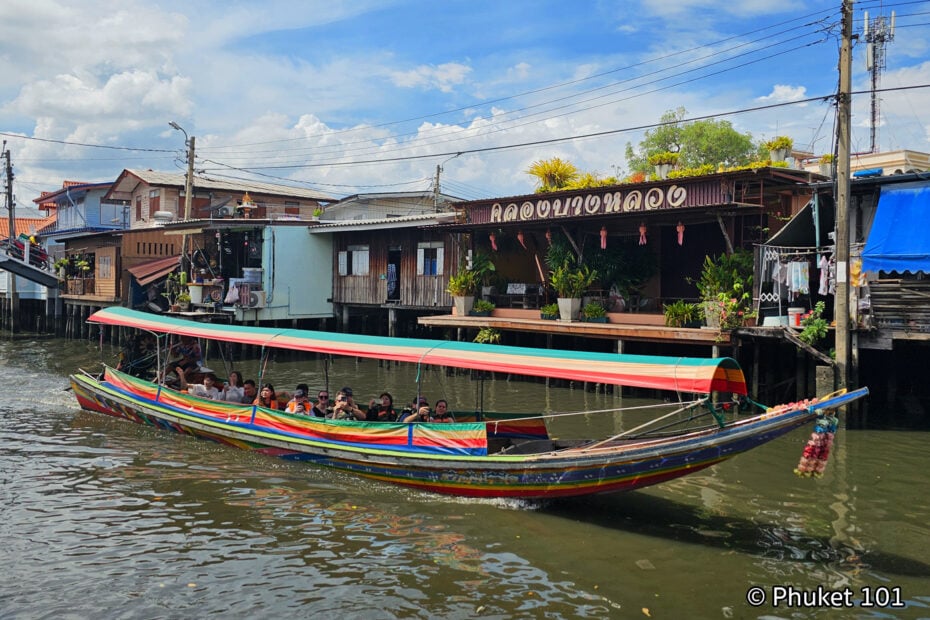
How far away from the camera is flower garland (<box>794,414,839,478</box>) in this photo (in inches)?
318

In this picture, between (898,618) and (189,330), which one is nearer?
(898,618)

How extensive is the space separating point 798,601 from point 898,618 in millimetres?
868

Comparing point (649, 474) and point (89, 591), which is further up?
point (649, 474)

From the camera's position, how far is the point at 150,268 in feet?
103

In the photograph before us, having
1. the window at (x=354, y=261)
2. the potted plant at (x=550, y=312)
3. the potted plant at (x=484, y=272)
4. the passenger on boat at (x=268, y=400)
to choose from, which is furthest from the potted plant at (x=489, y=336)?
the passenger on boat at (x=268, y=400)

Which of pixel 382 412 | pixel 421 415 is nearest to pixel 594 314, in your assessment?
pixel 382 412

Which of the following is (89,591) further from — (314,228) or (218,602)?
(314,228)

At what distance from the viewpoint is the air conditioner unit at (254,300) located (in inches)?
1086

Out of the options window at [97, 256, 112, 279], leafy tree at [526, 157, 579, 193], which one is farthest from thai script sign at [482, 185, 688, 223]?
window at [97, 256, 112, 279]

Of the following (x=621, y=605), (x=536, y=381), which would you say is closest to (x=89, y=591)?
(x=621, y=605)

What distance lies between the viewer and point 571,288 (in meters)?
19.6

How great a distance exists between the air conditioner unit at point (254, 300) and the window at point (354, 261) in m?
3.47

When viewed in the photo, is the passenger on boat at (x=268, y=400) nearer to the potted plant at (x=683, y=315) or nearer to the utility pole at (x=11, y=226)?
the potted plant at (x=683, y=315)

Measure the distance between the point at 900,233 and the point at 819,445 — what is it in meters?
8.50
